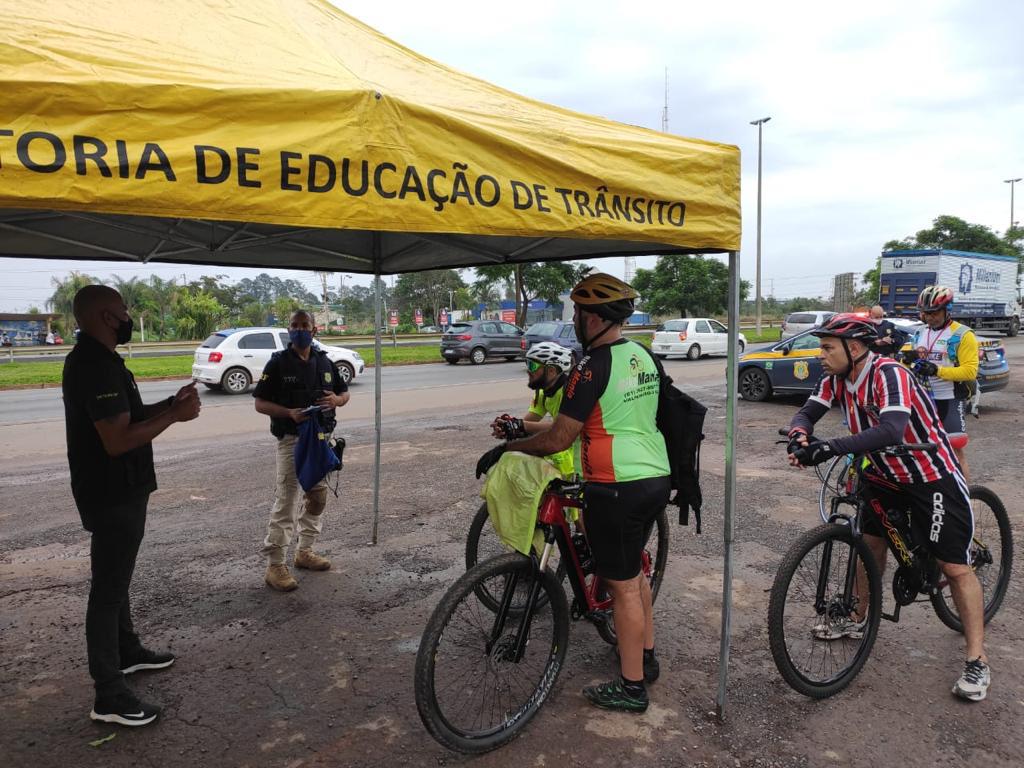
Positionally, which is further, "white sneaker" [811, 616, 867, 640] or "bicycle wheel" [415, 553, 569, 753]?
"white sneaker" [811, 616, 867, 640]

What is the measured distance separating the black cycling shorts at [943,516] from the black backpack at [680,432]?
3.35 ft

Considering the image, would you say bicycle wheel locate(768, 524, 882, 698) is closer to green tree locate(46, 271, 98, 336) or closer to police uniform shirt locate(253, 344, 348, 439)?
police uniform shirt locate(253, 344, 348, 439)

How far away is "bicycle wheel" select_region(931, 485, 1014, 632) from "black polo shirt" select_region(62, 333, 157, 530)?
3.97m

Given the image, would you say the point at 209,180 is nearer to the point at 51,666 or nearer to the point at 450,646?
the point at 450,646

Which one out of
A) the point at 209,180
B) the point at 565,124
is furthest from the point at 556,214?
the point at 209,180

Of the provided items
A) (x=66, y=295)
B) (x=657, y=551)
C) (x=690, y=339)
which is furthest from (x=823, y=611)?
(x=66, y=295)

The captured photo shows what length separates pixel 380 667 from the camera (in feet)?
10.9

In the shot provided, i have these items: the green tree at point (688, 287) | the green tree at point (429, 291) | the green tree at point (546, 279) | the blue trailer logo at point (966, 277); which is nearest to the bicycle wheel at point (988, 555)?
the blue trailer logo at point (966, 277)

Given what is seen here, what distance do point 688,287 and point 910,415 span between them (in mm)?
44972

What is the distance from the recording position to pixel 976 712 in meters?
2.92

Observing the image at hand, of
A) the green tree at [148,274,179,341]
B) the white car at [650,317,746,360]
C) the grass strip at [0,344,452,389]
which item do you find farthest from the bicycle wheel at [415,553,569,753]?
the green tree at [148,274,179,341]

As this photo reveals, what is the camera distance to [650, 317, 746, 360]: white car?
24203mm

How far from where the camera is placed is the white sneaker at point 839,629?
10.6 feet

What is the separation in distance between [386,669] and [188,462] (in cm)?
589
